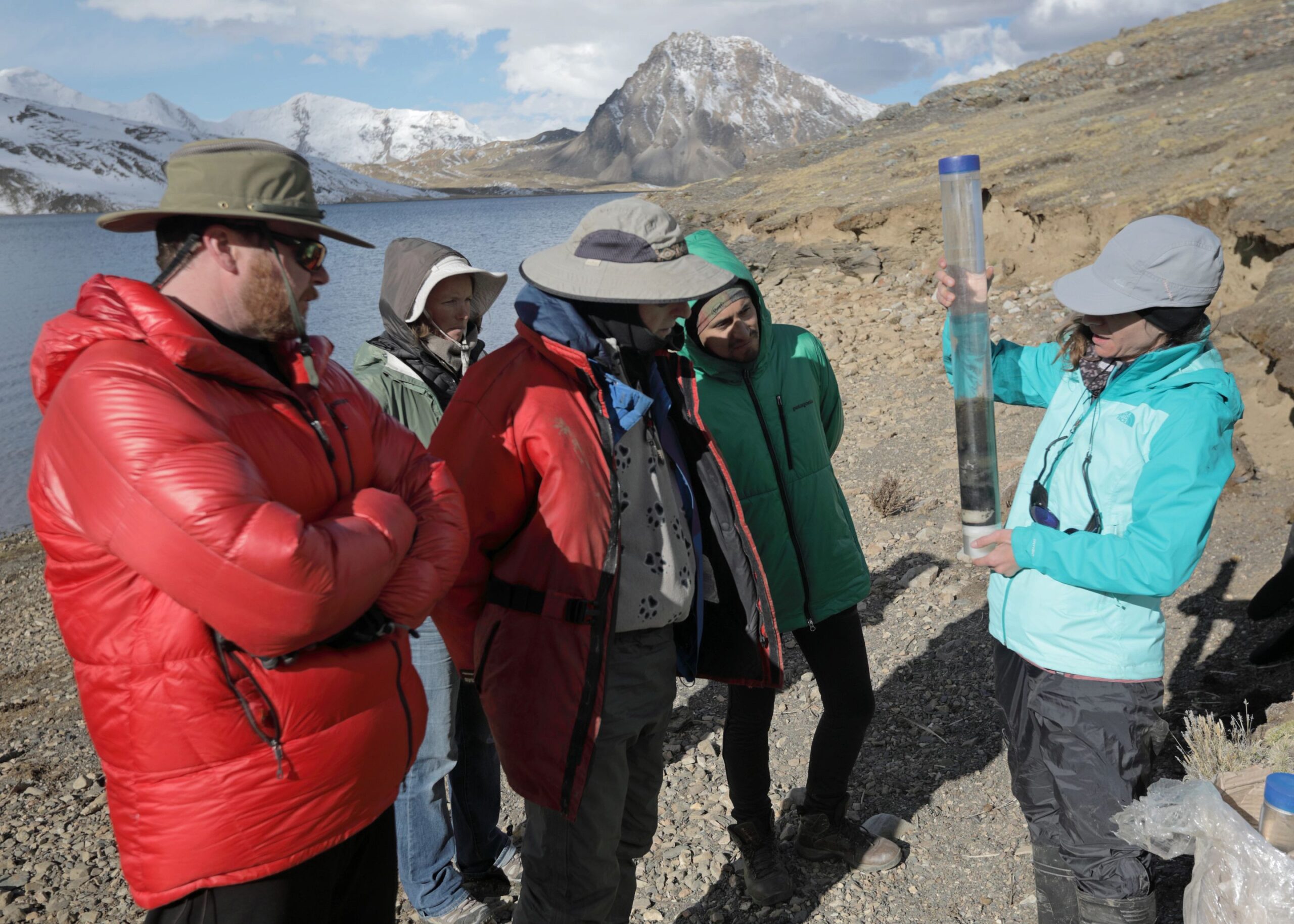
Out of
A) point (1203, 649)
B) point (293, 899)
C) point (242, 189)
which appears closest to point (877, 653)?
point (1203, 649)

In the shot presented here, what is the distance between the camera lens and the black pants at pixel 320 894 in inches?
67.1

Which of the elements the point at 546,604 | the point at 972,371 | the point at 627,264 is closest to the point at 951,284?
the point at 972,371

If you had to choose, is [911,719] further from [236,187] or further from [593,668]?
[236,187]

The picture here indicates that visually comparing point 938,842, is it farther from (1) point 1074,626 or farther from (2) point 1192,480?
(2) point 1192,480

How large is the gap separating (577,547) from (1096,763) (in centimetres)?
140

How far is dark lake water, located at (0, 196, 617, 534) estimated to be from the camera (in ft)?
52.9

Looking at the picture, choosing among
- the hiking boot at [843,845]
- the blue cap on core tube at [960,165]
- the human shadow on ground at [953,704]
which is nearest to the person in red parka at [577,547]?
the blue cap on core tube at [960,165]

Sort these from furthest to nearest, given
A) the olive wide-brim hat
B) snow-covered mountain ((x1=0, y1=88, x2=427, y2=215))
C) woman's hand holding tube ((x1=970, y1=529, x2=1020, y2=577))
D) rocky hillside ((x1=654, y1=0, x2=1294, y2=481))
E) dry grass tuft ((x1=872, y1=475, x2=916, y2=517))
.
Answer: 1. snow-covered mountain ((x1=0, y1=88, x2=427, y2=215))
2. rocky hillside ((x1=654, y1=0, x2=1294, y2=481))
3. dry grass tuft ((x1=872, y1=475, x2=916, y2=517))
4. woman's hand holding tube ((x1=970, y1=529, x2=1020, y2=577))
5. the olive wide-brim hat

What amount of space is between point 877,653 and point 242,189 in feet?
13.6

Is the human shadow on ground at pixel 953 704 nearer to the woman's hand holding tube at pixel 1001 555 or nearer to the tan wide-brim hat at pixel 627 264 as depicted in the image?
the woman's hand holding tube at pixel 1001 555

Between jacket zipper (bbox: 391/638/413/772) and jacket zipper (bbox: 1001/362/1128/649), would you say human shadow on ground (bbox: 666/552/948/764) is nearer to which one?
jacket zipper (bbox: 1001/362/1128/649)

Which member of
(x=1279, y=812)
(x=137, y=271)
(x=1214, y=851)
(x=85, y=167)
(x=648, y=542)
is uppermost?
(x=85, y=167)

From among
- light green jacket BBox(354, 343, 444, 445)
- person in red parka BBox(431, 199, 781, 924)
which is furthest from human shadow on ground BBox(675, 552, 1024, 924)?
light green jacket BBox(354, 343, 444, 445)

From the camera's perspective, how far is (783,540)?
312 centimetres
